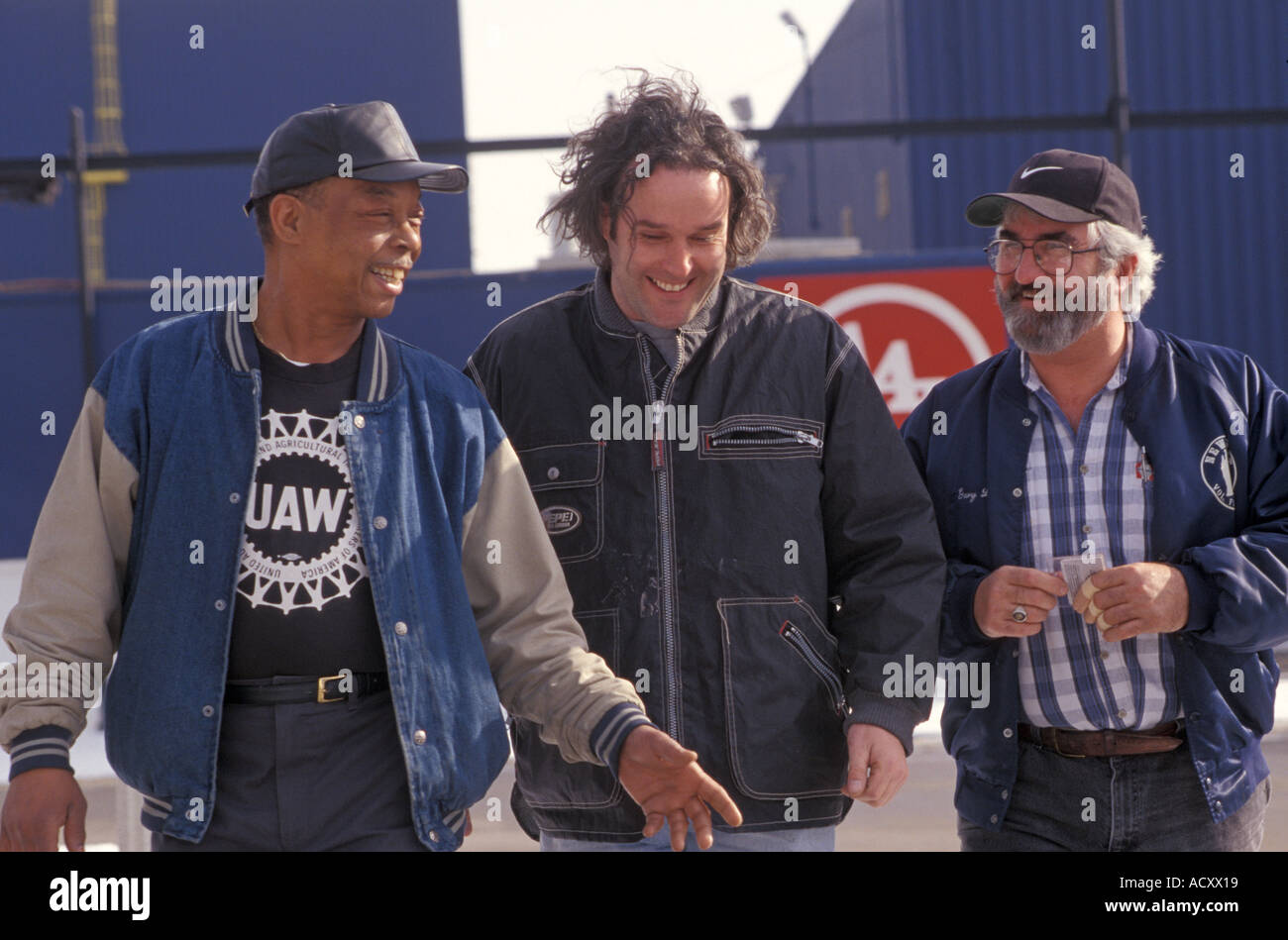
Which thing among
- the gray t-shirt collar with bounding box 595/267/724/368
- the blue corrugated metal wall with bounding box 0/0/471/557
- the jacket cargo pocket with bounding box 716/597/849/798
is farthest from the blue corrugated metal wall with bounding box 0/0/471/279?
the jacket cargo pocket with bounding box 716/597/849/798

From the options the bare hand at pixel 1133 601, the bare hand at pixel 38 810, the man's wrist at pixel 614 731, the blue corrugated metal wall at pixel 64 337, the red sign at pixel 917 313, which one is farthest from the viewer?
the blue corrugated metal wall at pixel 64 337

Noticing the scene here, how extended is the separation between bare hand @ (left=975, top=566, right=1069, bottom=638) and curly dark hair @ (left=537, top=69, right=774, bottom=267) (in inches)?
34.4

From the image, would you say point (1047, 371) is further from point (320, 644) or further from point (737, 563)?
point (320, 644)

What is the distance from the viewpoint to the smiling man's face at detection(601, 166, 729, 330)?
2855mm

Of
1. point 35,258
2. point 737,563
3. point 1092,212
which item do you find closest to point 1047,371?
point 1092,212

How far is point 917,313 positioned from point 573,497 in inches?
177

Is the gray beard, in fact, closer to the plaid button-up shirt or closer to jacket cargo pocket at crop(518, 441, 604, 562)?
the plaid button-up shirt

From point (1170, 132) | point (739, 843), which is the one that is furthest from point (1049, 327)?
point (1170, 132)

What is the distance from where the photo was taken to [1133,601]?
8.80 ft

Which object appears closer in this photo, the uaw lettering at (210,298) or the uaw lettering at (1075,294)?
the uaw lettering at (210,298)

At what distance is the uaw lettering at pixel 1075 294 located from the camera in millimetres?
2967

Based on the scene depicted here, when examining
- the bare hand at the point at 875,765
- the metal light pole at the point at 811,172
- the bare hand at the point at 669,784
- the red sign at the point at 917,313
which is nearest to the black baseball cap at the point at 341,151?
the bare hand at the point at 669,784

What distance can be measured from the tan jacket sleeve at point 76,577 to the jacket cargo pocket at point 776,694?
1108mm
